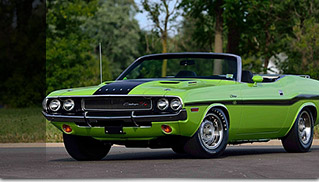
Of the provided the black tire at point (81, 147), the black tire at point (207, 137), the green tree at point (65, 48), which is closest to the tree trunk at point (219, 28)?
the green tree at point (65, 48)

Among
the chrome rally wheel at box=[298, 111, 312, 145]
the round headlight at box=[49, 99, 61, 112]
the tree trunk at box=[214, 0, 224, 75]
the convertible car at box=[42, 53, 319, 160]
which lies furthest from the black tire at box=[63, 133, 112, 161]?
the tree trunk at box=[214, 0, 224, 75]

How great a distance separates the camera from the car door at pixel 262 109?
1167cm

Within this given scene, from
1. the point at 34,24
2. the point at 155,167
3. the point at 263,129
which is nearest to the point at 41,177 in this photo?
the point at 155,167

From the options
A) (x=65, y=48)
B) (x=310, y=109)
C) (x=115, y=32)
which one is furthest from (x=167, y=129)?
(x=115, y=32)

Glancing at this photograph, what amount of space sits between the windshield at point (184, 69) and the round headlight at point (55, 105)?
1759mm

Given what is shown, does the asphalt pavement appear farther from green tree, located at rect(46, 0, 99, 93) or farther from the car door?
green tree, located at rect(46, 0, 99, 93)

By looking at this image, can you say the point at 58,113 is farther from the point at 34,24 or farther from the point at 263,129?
the point at 34,24

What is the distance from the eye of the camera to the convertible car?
10.5 metres

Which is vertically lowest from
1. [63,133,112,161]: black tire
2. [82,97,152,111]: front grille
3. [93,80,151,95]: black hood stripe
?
[63,133,112,161]: black tire

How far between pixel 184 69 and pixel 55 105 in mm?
2298

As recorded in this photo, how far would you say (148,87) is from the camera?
10781mm

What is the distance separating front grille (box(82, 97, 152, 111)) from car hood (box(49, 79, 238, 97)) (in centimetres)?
8

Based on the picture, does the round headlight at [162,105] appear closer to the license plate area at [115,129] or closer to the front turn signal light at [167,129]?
the front turn signal light at [167,129]

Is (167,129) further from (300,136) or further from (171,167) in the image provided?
(300,136)
